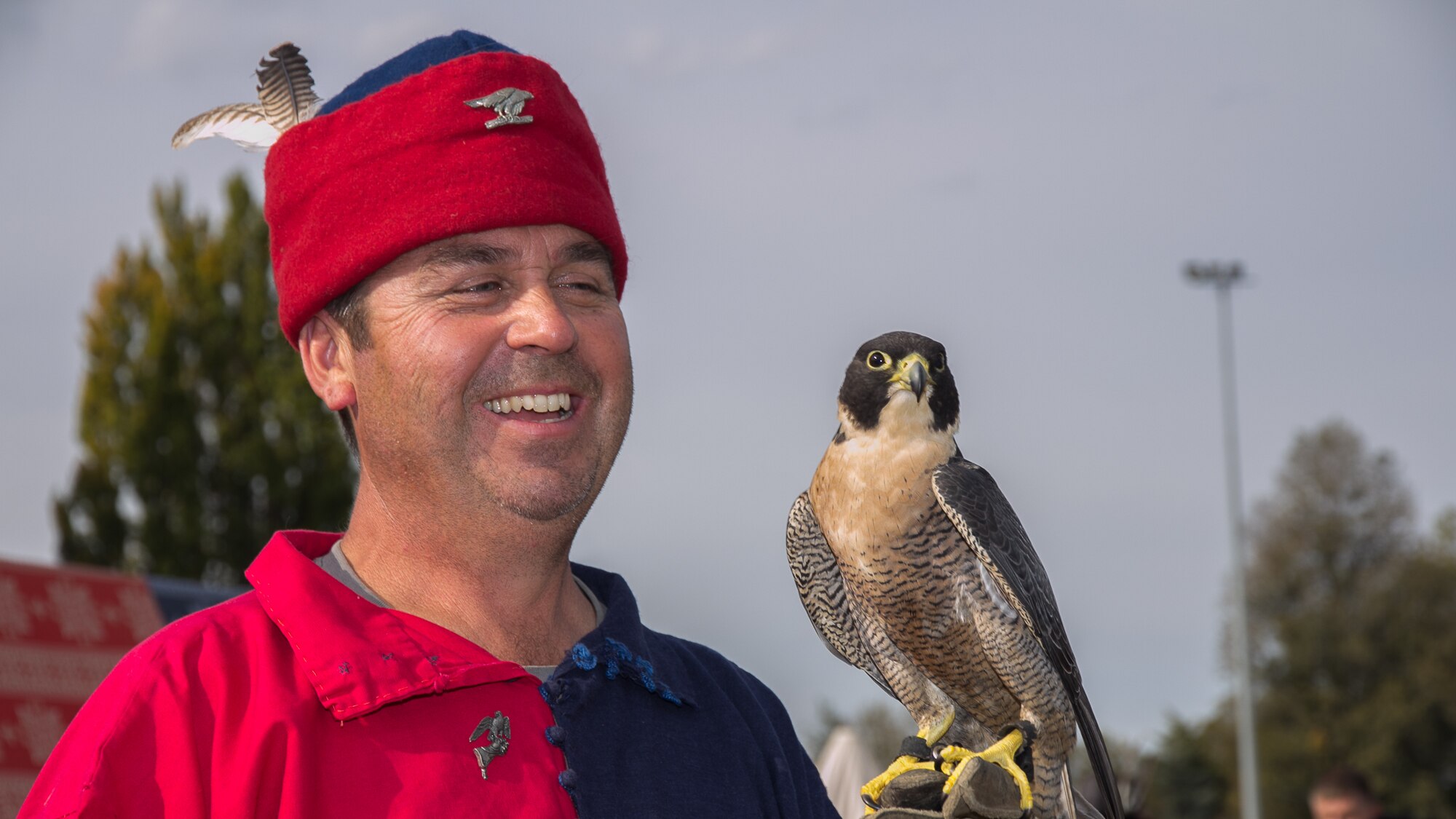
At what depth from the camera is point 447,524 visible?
7.79 ft

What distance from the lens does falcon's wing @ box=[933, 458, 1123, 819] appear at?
11.3 feet

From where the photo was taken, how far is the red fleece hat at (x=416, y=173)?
2.30 m

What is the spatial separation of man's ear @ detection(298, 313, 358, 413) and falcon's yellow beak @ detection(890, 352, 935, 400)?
1.38m

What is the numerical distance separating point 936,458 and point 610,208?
131 cm

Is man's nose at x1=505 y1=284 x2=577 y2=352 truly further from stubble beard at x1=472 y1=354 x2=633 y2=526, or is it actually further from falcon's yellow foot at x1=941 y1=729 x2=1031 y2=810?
falcon's yellow foot at x1=941 y1=729 x2=1031 y2=810

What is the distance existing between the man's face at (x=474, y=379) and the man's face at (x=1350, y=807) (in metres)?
8.94

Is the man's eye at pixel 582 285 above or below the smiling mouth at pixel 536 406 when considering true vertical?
above

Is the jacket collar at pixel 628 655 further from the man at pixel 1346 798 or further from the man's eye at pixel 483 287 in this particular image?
the man at pixel 1346 798

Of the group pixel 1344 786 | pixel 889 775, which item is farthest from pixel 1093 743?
pixel 1344 786

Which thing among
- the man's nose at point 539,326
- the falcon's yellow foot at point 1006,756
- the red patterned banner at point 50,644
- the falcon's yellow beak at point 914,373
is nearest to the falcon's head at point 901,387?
the falcon's yellow beak at point 914,373

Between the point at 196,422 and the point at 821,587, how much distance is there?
23148 millimetres

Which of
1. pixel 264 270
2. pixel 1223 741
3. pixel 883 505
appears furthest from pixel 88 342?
pixel 1223 741

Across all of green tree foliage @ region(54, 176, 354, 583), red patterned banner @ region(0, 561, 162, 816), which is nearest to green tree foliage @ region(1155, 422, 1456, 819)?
green tree foliage @ region(54, 176, 354, 583)

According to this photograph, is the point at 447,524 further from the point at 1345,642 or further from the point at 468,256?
the point at 1345,642
